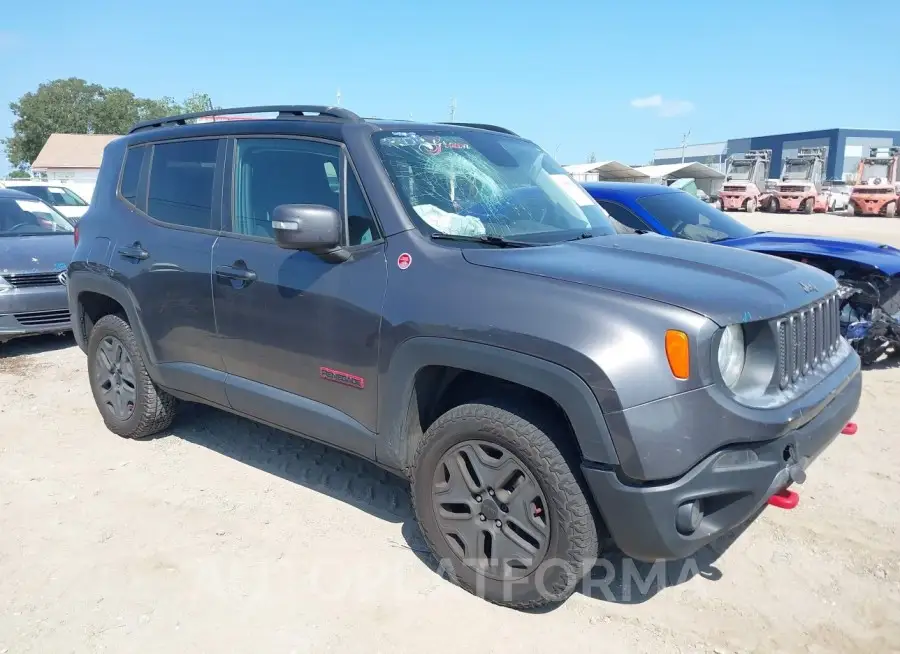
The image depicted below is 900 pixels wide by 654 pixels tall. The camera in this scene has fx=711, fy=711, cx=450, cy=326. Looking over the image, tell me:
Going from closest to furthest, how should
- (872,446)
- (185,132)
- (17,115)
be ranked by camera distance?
(185,132) < (872,446) < (17,115)

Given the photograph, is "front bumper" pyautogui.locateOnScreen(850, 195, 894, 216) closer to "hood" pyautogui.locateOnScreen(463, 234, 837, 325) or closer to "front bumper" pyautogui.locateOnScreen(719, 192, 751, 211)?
"front bumper" pyautogui.locateOnScreen(719, 192, 751, 211)

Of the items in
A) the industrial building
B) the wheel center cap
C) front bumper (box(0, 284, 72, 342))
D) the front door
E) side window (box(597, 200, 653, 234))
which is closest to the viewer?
the wheel center cap

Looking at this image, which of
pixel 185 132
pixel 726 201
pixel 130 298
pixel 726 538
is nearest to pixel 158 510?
pixel 130 298

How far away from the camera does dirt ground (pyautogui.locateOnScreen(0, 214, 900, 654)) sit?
2801 mm

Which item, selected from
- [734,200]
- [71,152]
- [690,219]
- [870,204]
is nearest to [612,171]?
[734,200]

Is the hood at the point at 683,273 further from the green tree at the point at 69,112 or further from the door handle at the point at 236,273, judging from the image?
the green tree at the point at 69,112

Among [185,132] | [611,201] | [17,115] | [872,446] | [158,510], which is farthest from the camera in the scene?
[17,115]

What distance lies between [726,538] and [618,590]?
0.73 m

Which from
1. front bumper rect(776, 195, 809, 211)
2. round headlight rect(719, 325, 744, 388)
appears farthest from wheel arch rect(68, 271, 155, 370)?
front bumper rect(776, 195, 809, 211)

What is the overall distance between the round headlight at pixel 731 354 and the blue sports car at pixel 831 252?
261cm

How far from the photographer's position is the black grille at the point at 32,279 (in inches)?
279

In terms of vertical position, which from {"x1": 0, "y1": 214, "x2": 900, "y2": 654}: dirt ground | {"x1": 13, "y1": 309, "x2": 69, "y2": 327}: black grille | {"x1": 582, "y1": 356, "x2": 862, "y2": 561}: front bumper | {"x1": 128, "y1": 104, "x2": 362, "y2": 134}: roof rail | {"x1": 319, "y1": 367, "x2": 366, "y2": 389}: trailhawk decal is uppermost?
{"x1": 128, "y1": 104, "x2": 362, "y2": 134}: roof rail

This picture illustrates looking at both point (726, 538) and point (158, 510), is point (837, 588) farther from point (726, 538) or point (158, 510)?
point (158, 510)

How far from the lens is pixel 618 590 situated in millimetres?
3107
